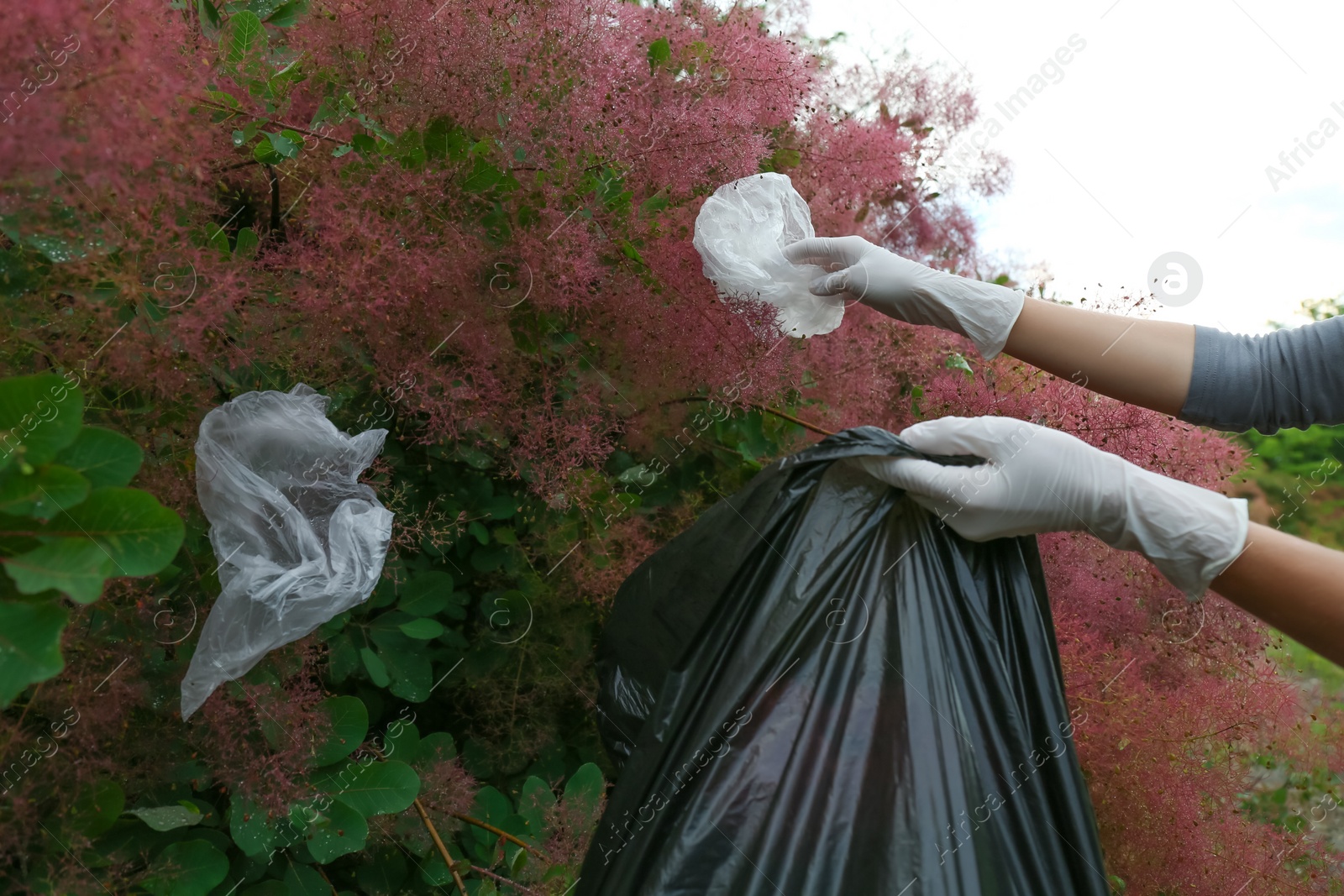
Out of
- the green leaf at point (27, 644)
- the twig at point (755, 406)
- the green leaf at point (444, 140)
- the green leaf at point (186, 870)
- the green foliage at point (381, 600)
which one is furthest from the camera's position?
the twig at point (755, 406)

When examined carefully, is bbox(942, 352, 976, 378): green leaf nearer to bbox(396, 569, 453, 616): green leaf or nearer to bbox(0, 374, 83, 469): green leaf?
bbox(396, 569, 453, 616): green leaf

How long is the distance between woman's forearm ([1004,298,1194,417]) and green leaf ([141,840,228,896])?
1.09m

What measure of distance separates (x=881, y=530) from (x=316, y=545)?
2.07 feet

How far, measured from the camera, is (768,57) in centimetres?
112

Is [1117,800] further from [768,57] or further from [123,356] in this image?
[123,356]

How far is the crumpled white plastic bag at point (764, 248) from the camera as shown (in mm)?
1065

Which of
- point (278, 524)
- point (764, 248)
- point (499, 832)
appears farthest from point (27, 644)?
point (764, 248)

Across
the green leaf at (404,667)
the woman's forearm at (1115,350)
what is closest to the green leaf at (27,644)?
the green leaf at (404,667)

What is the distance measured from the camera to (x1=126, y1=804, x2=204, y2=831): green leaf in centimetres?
84

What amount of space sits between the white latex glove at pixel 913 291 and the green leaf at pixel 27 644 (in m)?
0.87

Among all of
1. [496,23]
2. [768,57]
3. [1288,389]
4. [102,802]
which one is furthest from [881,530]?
[102,802]

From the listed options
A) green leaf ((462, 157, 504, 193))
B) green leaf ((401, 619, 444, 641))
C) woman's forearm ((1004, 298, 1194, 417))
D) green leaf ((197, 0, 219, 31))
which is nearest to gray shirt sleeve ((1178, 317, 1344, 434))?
woman's forearm ((1004, 298, 1194, 417))

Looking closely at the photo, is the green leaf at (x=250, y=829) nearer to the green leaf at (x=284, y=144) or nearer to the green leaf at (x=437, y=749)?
the green leaf at (x=437, y=749)

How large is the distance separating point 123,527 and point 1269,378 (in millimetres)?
1179
